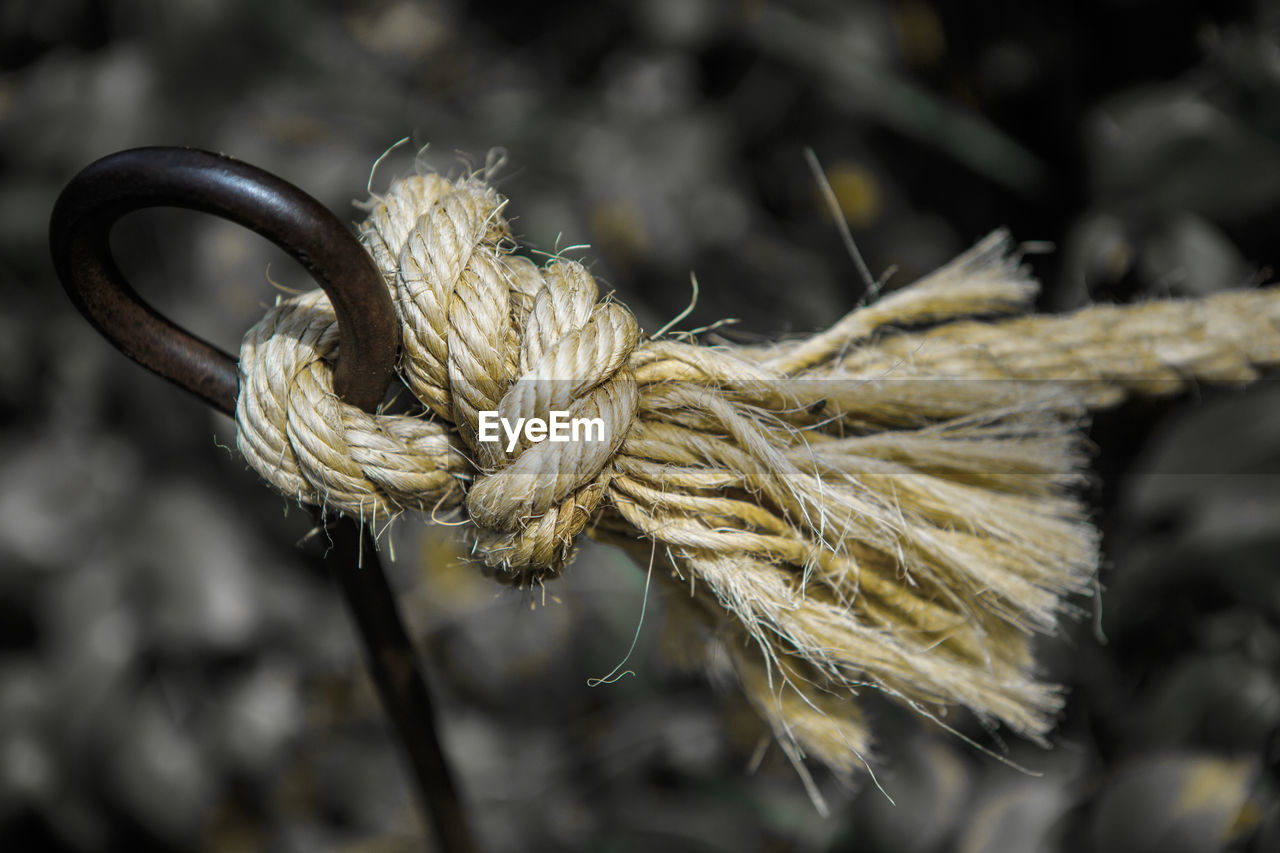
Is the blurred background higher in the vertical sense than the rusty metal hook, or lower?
lower

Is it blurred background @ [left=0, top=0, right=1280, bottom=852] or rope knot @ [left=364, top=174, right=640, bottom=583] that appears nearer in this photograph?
rope knot @ [left=364, top=174, right=640, bottom=583]

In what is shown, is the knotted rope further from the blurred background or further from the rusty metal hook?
the blurred background

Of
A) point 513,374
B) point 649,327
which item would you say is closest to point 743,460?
point 513,374

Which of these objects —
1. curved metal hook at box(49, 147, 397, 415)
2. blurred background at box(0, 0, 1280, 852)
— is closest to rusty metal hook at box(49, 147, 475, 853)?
curved metal hook at box(49, 147, 397, 415)

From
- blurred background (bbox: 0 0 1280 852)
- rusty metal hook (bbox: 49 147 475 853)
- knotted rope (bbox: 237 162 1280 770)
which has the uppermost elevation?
rusty metal hook (bbox: 49 147 475 853)

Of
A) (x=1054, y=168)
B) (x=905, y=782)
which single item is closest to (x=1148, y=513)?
(x=905, y=782)

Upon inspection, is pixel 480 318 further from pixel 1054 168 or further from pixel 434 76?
pixel 434 76

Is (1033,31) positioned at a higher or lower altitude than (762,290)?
higher
